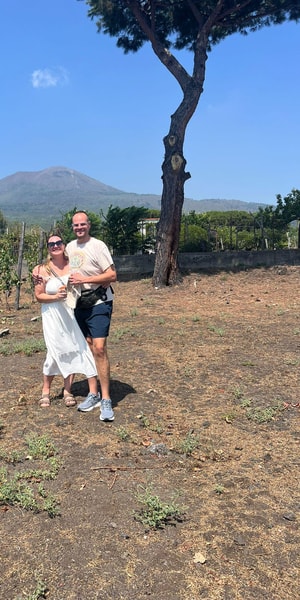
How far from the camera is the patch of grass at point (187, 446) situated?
3699 millimetres

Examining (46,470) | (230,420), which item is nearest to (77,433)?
(46,470)

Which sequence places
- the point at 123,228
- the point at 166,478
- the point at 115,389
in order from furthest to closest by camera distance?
the point at 123,228
the point at 115,389
the point at 166,478

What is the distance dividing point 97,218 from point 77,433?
13.4 meters

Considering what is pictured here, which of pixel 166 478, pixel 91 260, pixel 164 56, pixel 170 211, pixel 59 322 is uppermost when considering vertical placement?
pixel 164 56

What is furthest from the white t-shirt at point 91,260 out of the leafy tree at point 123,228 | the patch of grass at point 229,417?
the leafy tree at point 123,228

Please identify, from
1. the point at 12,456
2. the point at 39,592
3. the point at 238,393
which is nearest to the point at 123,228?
the point at 238,393

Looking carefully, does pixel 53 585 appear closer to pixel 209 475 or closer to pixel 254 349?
pixel 209 475

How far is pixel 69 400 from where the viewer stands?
4605mm

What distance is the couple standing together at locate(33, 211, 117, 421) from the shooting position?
417 cm

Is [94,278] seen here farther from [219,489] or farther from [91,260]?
[219,489]

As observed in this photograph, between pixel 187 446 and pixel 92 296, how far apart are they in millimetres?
1535

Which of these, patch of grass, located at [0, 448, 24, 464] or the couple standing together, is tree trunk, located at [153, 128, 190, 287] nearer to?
the couple standing together

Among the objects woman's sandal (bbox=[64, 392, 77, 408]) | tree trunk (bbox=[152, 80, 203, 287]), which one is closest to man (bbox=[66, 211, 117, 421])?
woman's sandal (bbox=[64, 392, 77, 408])

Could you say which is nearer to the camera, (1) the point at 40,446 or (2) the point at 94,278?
(1) the point at 40,446
